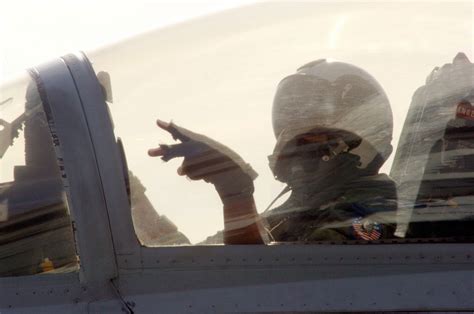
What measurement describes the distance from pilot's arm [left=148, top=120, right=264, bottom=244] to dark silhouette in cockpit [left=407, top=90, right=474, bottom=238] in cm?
64

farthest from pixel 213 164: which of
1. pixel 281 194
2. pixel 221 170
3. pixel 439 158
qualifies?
pixel 439 158

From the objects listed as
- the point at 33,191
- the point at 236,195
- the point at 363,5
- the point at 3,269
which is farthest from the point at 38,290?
the point at 363,5

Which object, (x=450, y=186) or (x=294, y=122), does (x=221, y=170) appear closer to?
(x=294, y=122)

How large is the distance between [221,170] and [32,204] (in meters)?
0.77

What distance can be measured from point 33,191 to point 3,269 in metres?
0.33

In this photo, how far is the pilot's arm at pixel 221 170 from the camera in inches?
107

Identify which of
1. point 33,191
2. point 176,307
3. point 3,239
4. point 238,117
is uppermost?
point 238,117

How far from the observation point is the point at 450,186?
9.00 feet

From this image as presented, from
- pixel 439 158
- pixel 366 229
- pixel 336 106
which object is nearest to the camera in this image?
pixel 366 229

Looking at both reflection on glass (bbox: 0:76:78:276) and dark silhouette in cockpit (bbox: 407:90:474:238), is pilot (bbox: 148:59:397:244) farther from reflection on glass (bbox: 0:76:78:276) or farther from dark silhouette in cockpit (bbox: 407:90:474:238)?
reflection on glass (bbox: 0:76:78:276)

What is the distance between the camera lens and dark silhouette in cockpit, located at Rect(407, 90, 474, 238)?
2643mm

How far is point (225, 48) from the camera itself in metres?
3.04

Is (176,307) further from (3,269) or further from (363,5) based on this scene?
(363,5)

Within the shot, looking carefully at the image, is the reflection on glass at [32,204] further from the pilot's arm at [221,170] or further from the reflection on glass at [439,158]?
the reflection on glass at [439,158]
